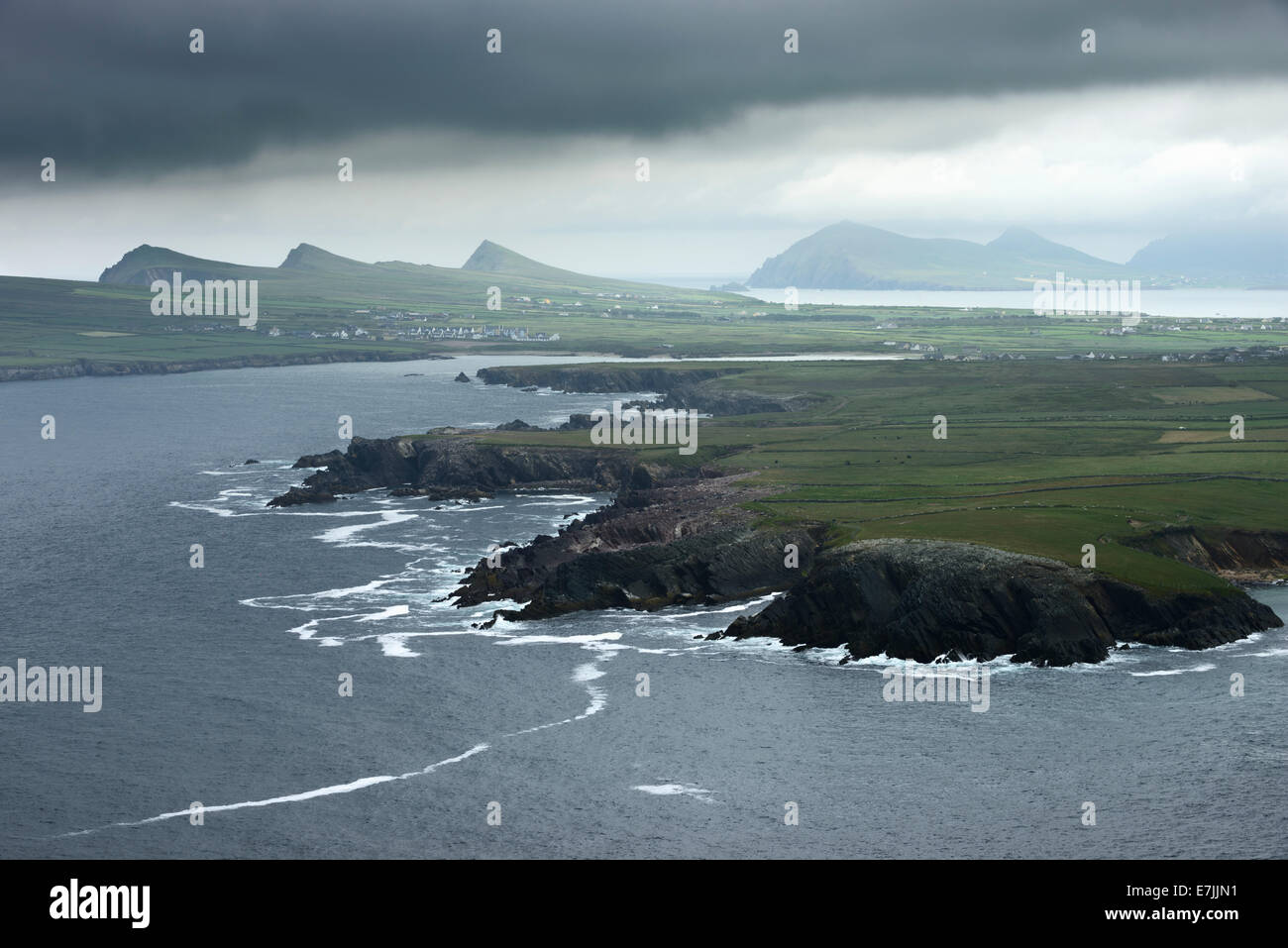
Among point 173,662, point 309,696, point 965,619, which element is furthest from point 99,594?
point 965,619

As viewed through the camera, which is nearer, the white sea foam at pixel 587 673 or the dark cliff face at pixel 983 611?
the white sea foam at pixel 587 673

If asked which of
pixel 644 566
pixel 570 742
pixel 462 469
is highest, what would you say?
pixel 462 469

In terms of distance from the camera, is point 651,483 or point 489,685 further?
point 651,483

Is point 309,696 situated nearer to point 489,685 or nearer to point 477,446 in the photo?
point 489,685

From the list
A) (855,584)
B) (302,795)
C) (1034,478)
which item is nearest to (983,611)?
(855,584)

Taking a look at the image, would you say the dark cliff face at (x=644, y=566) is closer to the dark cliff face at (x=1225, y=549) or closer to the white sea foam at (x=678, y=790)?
the dark cliff face at (x=1225, y=549)

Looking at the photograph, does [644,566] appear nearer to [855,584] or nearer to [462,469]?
[855,584]

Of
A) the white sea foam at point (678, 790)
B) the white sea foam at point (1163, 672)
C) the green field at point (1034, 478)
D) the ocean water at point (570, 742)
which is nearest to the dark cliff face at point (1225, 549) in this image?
the green field at point (1034, 478)
